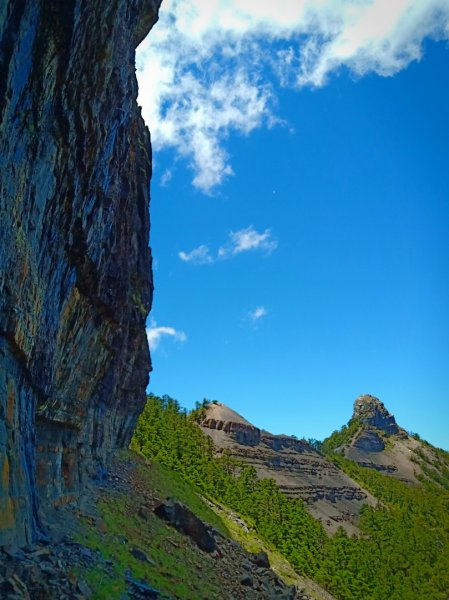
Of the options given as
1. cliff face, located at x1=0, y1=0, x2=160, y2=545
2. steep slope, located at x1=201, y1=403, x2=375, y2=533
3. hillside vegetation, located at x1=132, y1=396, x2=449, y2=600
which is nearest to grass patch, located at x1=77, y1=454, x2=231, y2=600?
cliff face, located at x1=0, y1=0, x2=160, y2=545

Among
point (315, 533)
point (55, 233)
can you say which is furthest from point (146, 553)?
point (315, 533)

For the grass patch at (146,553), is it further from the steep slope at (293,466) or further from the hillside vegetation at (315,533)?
the steep slope at (293,466)

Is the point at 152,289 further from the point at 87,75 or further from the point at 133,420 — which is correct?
the point at 87,75

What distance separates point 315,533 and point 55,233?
9297 centimetres

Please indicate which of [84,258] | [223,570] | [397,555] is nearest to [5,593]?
[84,258]

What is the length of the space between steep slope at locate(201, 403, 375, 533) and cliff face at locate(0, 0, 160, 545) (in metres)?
101

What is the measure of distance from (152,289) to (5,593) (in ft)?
141

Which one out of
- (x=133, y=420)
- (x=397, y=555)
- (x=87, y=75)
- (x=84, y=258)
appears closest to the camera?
(x=87, y=75)

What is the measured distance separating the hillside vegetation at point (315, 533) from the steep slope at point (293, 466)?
858cm

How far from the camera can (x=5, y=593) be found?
10680 mm

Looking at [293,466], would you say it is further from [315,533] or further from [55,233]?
[55,233]

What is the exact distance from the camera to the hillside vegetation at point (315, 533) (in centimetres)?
7938

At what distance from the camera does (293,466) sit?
482ft

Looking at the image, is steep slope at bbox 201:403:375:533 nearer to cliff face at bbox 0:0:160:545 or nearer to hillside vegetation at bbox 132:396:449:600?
hillside vegetation at bbox 132:396:449:600
